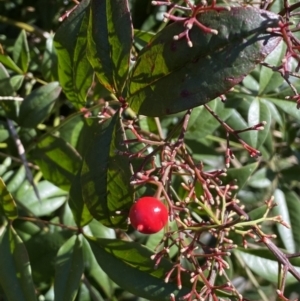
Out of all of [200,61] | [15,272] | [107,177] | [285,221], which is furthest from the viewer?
[285,221]

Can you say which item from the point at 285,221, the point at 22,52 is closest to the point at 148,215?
the point at 22,52

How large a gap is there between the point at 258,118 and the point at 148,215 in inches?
19.8

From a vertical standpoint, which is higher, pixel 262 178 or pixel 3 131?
pixel 3 131

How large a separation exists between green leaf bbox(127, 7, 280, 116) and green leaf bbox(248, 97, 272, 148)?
1.39 ft

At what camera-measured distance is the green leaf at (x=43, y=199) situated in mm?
1272

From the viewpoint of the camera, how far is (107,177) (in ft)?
2.98

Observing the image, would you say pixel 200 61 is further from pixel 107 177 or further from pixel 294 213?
pixel 294 213

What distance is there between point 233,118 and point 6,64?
0.50 metres

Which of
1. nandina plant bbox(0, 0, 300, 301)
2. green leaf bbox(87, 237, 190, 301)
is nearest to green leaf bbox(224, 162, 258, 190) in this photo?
nandina plant bbox(0, 0, 300, 301)

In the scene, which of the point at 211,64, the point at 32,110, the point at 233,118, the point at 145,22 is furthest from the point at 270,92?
the point at 211,64

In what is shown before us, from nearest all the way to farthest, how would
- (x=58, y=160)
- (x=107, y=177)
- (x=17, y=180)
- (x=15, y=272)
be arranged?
(x=107, y=177) → (x=15, y=272) → (x=58, y=160) → (x=17, y=180)

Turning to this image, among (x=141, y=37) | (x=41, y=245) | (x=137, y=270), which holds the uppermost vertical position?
(x=141, y=37)

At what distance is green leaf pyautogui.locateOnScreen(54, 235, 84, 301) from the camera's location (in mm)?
1007

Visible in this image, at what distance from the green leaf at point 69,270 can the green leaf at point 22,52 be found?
357mm
